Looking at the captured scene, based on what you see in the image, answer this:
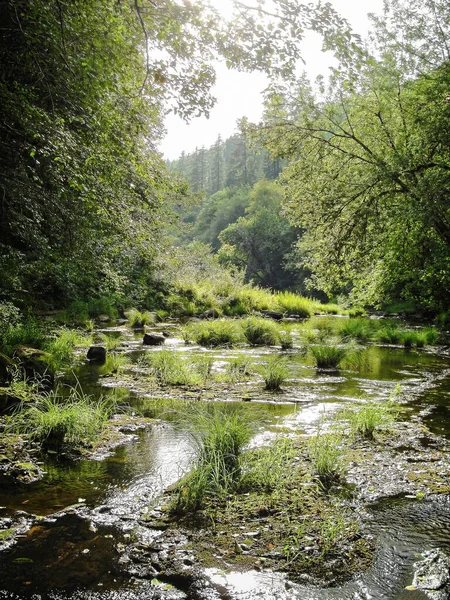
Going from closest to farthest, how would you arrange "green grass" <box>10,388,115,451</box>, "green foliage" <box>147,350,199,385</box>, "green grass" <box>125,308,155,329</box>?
1. "green grass" <box>10,388,115,451</box>
2. "green foliage" <box>147,350,199,385</box>
3. "green grass" <box>125,308,155,329</box>

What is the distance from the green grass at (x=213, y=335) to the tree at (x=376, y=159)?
3.70 m

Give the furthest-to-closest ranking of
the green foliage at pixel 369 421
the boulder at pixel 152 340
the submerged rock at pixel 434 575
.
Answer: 1. the boulder at pixel 152 340
2. the green foliage at pixel 369 421
3. the submerged rock at pixel 434 575

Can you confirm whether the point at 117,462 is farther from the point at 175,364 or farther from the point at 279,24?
the point at 279,24

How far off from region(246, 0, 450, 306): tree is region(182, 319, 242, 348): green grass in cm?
370

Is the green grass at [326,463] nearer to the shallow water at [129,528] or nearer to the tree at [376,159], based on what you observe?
the shallow water at [129,528]

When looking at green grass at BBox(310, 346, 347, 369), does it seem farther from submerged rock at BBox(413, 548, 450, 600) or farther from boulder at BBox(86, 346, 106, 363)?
submerged rock at BBox(413, 548, 450, 600)

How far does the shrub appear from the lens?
15688 millimetres

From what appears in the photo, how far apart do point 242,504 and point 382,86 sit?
1244 centimetres

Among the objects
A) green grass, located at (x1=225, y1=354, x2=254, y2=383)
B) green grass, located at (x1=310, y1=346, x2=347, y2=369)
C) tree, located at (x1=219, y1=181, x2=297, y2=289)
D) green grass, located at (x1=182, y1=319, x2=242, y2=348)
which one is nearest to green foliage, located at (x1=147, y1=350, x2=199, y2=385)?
green grass, located at (x1=225, y1=354, x2=254, y2=383)

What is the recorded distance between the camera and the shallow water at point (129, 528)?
9.25 feet

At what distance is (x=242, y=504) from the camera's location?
3.97m

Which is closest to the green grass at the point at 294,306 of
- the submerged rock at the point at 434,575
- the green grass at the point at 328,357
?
the green grass at the point at 328,357

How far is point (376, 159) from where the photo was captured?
488 inches

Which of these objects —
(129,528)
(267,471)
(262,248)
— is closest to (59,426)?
(129,528)
